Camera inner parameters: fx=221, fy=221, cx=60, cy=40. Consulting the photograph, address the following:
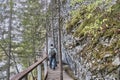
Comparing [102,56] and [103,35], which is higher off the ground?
[103,35]

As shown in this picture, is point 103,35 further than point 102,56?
Yes

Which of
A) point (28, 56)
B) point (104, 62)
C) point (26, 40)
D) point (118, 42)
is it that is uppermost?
point (118, 42)

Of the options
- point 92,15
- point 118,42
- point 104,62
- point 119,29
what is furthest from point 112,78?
point 92,15

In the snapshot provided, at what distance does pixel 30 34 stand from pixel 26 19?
158cm

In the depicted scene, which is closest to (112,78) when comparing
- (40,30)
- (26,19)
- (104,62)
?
(104,62)

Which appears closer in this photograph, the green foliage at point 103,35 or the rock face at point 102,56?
the rock face at point 102,56

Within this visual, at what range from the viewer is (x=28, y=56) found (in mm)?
22016

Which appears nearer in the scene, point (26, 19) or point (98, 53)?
point (98, 53)

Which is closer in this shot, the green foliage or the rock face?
the rock face

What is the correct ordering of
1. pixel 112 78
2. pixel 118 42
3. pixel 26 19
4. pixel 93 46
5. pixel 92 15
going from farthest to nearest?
Answer: pixel 26 19 → pixel 92 15 → pixel 93 46 → pixel 118 42 → pixel 112 78

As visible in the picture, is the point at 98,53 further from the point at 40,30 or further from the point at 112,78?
the point at 40,30

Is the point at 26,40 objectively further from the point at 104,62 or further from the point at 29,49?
the point at 104,62

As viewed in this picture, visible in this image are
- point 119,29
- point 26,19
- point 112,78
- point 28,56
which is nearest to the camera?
point 112,78

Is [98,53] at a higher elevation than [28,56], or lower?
higher
